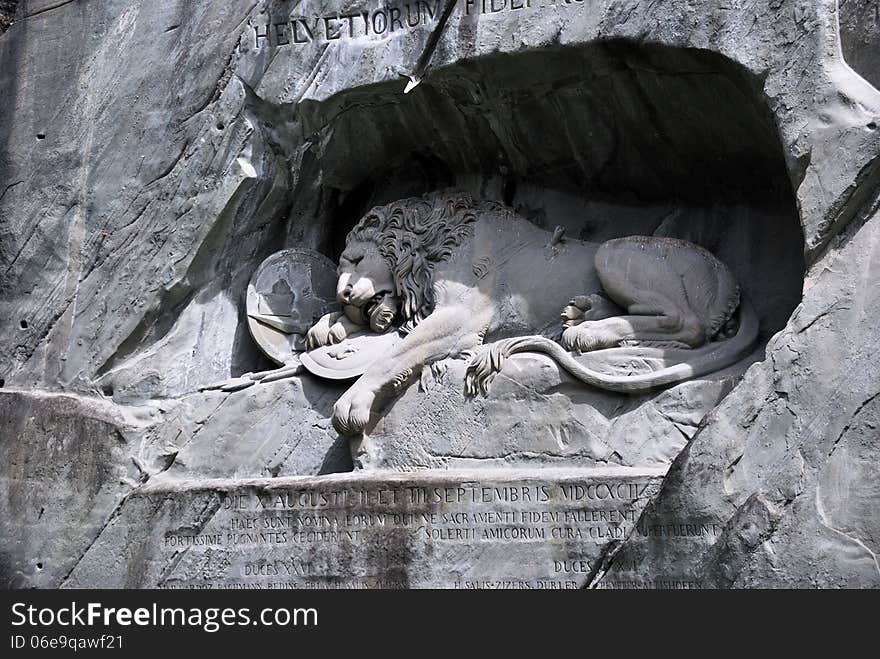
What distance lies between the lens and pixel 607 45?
22.8 ft

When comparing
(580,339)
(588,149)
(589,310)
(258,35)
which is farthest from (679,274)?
(258,35)

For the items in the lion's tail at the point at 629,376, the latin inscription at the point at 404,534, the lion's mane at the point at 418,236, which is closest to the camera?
the latin inscription at the point at 404,534

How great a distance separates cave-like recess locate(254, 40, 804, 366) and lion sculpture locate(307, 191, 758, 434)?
261 mm

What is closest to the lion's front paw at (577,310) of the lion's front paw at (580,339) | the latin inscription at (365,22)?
the lion's front paw at (580,339)

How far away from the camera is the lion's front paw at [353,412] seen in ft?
23.5

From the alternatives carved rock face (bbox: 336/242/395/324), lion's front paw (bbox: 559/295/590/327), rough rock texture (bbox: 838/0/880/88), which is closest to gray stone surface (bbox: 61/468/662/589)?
lion's front paw (bbox: 559/295/590/327)

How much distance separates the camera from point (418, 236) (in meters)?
7.63

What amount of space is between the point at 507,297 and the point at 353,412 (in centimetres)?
97

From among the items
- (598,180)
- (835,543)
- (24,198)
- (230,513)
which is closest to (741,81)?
(598,180)

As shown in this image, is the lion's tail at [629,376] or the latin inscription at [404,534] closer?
the latin inscription at [404,534]

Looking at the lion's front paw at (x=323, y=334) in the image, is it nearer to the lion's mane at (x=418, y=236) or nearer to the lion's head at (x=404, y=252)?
the lion's head at (x=404, y=252)

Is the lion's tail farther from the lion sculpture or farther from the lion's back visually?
the lion's back

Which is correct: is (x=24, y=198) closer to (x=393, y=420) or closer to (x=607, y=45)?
(x=393, y=420)

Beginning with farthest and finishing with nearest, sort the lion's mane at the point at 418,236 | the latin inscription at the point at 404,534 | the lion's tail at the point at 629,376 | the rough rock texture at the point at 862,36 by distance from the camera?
the lion's mane at the point at 418,236
the lion's tail at the point at 629,376
the latin inscription at the point at 404,534
the rough rock texture at the point at 862,36
